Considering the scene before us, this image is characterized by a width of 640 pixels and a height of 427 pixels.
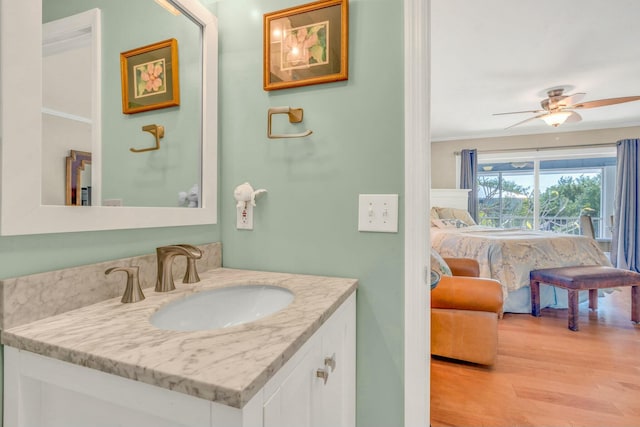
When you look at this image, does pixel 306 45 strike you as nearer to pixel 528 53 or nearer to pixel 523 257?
pixel 528 53

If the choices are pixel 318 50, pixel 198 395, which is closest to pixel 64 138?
pixel 198 395

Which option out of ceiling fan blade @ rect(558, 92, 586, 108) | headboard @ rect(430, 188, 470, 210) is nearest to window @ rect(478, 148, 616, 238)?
headboard @ rect(430, 188, 470, 210)

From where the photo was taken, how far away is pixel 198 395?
454 millimetres

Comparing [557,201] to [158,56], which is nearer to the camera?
[158,56]

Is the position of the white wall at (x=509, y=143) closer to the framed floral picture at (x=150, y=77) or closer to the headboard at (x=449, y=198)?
the headboard at (x=449, y=198)

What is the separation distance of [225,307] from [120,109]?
65 centimetres

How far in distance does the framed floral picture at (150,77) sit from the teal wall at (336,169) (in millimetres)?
214

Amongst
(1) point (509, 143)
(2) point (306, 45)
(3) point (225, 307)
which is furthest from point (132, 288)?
(1) point (509, 143)

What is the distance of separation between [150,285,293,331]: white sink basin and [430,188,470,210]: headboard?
4.89 meters

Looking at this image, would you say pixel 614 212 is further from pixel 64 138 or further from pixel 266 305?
pixel 64 138

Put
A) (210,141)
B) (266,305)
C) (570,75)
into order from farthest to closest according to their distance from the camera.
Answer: (570,75) → (210,141) → (266,305)

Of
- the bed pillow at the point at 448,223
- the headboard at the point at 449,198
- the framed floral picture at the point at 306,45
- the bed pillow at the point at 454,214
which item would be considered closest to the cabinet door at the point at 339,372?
the framed floral picture at the point at 306,45

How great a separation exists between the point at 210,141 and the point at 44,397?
2.83 feet

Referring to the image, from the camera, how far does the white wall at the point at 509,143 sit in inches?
195
